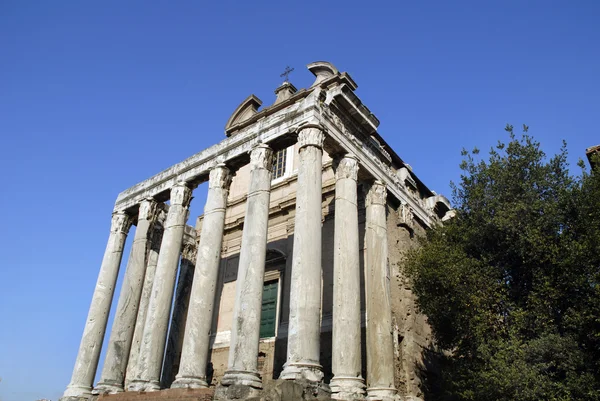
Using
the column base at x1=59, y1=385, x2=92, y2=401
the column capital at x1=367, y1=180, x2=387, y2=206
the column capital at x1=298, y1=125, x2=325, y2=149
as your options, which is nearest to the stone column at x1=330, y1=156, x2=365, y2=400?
the column capital at x1=298, y1=125, x2=325, y2=149

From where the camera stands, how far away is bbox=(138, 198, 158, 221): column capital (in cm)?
1753

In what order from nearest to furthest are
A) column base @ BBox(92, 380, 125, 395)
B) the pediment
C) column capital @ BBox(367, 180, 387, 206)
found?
1. column base @ BBox(92, 380, 125, 395)
2. column capital @ BBox(367, 180, 387, 206)
3. the pediment

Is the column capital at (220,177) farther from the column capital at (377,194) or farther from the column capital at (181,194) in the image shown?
the column capital at (377,194)

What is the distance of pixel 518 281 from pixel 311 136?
677cm

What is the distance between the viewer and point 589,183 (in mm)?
12438

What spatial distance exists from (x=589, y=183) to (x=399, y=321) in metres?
6.41

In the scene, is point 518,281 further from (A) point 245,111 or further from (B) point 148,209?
(A) point 245,111

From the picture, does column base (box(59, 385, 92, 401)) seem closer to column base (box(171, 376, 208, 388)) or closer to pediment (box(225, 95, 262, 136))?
column base (box(171, 376, 208, 388))

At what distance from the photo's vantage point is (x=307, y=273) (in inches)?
453

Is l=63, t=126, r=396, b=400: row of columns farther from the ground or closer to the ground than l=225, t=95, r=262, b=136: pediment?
closer to the ground

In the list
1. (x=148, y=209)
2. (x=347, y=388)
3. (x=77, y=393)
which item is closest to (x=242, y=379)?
(x=347, y=388)

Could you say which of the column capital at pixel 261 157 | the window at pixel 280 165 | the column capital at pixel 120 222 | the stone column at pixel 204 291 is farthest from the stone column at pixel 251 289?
the column capital at pixel 120 222

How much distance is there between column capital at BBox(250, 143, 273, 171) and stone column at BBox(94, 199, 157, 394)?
5431 mm

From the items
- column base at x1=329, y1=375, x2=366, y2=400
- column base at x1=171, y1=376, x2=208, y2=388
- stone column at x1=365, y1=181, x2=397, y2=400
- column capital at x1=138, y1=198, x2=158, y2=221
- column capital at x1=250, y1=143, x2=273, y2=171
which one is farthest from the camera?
column capital at x1=138, y1=198, x2=158, y2=221
